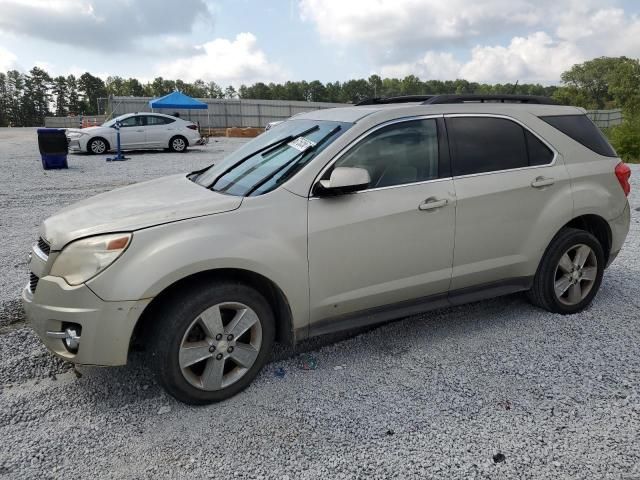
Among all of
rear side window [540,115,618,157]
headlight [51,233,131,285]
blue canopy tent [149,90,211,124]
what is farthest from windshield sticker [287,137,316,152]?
blue canopy tent [149,90,211,124]

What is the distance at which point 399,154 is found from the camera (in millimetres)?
3551

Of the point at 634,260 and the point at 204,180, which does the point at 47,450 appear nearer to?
the point at 204,180

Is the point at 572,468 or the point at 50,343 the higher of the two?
the point at 50,343

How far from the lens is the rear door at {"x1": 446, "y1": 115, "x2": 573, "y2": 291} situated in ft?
12.2

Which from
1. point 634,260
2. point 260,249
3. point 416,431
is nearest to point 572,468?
point 416,431

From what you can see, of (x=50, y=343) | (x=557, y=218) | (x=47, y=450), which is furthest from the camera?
(x=557, y=218)

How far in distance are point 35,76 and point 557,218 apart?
10053cm

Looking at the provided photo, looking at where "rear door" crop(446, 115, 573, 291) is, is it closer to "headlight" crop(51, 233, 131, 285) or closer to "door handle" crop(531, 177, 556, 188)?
"door handle" crop(531, 177, 556, 188)

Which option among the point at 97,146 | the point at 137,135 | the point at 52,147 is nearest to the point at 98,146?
the point at 97,146

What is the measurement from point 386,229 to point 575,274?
1.94 meters

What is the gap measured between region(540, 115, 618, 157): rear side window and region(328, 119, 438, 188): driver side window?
1194 millimetres

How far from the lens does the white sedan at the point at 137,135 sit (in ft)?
60.6

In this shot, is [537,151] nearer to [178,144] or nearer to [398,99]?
[398,99]

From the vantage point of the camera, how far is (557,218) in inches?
159
